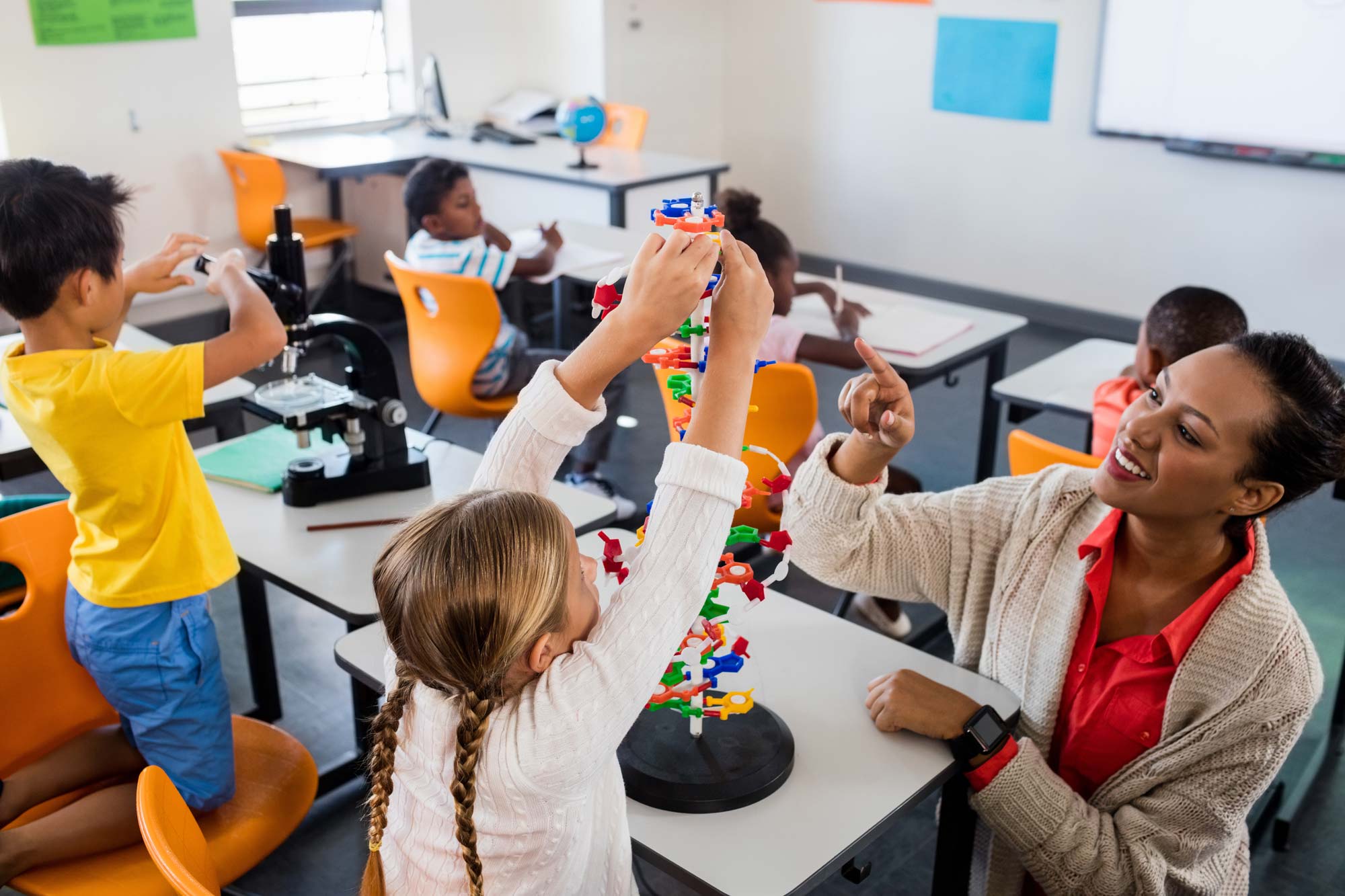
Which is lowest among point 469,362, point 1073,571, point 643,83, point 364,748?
point 364,748

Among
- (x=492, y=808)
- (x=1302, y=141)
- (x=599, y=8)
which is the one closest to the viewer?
(x=492, y=808)

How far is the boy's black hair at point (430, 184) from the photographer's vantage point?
3424mm

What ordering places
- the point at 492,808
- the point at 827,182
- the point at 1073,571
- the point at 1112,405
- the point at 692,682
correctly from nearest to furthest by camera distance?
1. the point at 492,808
2. the point at 692,682
3. the point at 1073,571
4. the point at 1112,405
5. the point at 827,182

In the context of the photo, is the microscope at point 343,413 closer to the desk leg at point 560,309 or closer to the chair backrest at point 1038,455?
the chair backrest at point 1038,455

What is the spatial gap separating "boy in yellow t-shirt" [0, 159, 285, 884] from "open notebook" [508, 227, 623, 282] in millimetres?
1753

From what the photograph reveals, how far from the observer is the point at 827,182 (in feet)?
19.6

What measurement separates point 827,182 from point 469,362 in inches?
129

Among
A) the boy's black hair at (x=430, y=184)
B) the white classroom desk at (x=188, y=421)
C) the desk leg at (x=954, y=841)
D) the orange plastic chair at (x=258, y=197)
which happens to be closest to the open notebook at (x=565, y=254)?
the boy's black hair at (x=430, y=184)

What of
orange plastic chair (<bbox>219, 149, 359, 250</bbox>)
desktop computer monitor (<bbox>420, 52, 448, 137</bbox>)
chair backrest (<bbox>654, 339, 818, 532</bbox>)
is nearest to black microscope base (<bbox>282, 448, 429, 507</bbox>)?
chair backrest (<bbox>654, 339, 818, 532</bbox>)

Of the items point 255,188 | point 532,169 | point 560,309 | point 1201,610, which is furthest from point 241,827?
point 255,188

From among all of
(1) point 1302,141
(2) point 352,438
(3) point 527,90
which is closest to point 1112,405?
(2) point 352,438

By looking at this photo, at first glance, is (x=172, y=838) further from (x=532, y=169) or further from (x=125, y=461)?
(x=532, y=169)

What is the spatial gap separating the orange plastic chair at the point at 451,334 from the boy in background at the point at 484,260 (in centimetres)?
4

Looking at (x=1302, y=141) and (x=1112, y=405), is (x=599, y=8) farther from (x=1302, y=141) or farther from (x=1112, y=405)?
(x=1112, y=405)
